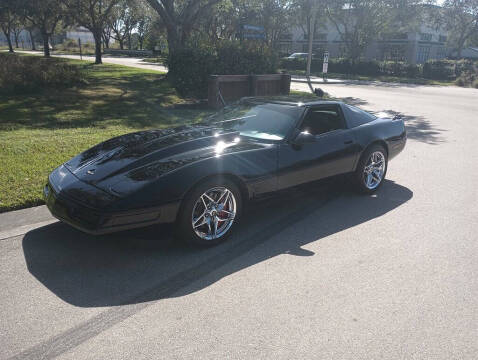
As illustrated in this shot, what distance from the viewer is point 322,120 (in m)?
5.21

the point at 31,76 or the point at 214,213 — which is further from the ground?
the point at 31,76

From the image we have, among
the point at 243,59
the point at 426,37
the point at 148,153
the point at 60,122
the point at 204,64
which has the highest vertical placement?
the point at 426,37

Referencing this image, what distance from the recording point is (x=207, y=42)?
13.5m

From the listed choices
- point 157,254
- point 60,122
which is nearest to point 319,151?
point 157,254

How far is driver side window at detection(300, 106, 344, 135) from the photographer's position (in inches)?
196

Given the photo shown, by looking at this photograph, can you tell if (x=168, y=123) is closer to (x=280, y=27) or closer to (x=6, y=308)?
(x=6, y=308)

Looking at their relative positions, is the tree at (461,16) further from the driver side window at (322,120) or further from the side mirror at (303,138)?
the side mirror at (303,138)

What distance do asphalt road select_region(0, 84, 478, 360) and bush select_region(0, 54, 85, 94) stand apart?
9617 millimetres

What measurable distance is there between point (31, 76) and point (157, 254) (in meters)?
12.1

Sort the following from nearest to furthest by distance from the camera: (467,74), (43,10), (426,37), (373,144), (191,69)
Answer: (373,144) < (191,69) < (43,10) < (467,74) < (426,37)

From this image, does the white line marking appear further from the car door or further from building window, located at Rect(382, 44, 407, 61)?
building window, located at Rect(382, 44, 407, 61)

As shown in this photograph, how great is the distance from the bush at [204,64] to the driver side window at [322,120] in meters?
8.28

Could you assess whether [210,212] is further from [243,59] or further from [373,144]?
[243,59]

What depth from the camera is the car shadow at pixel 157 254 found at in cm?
325
